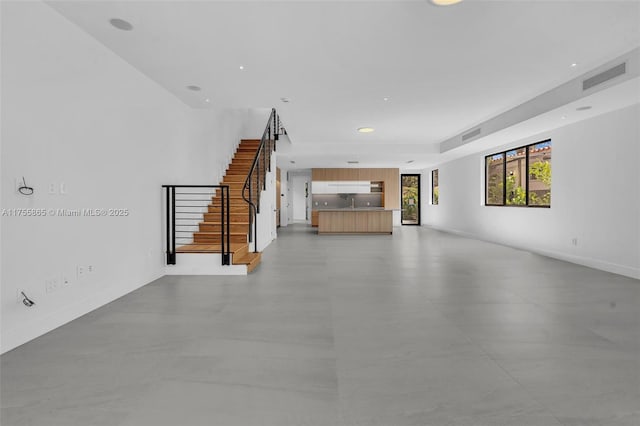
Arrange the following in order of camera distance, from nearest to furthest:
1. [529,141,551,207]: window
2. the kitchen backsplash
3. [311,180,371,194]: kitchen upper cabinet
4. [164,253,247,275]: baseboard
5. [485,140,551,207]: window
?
[164,253,247,275]: baseboard, [529,141,551,207]: window, [485,140,551,207]: window, [311,180,371,194]: kitchen upper cabinet, the kitchen backsplash

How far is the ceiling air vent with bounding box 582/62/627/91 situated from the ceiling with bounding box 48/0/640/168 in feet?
0.52

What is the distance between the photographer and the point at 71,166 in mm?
3182

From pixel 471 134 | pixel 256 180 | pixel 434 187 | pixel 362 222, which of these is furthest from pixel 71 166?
pixel 434 187

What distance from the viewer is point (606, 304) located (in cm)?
357

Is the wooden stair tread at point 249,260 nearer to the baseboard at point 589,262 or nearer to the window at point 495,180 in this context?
the baseboard at point 589,262

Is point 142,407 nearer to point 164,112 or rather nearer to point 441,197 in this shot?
point 164,112

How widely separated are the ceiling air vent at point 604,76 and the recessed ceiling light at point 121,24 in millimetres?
5377

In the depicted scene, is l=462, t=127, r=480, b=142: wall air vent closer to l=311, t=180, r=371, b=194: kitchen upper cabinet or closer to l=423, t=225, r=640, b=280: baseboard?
l=423, t=225, r=640, b=280: baseboard

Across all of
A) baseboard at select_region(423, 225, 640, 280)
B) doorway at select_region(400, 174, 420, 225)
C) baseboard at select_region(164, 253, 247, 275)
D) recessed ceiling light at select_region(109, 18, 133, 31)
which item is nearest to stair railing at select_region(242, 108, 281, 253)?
baseboard at select_region(164, 253, 247, 275)

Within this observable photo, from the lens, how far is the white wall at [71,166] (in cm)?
260

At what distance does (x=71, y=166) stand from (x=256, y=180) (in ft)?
13.5

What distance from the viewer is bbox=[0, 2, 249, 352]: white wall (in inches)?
102

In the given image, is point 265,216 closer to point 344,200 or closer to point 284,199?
point 344,200

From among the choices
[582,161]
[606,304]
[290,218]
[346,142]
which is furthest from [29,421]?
[290,218]
